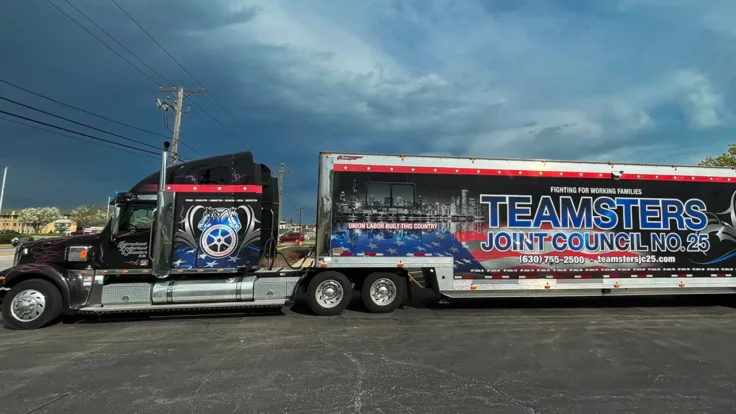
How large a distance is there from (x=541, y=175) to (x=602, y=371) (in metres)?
4.87

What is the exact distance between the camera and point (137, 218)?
828 cm

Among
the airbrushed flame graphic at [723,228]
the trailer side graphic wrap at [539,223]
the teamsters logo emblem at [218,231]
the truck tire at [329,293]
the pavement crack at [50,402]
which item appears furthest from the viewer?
the airbrushed flame graphic at [723,228]

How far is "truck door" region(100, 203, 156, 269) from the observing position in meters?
8.18

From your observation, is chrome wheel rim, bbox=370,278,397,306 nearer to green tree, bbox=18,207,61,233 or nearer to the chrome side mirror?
the chrome side mirror

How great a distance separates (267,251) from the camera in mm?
9062

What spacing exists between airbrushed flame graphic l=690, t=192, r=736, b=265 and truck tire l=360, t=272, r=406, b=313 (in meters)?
7.15

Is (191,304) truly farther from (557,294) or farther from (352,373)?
(557,294)

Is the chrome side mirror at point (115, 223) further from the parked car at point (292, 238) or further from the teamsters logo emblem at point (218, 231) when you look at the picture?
the parked car at point (292, 238)

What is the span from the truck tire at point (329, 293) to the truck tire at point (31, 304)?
4672mm

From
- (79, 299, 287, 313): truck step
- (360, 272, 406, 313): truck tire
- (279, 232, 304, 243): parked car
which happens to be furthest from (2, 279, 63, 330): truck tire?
(279, 232, 304, 243): parked car

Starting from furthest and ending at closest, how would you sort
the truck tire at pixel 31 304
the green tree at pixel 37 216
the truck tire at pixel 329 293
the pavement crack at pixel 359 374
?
the green tree at pixel 37 216 → the truck tire at pixel 329 293 → the truck tire at pixel 31 304 → the pavement crack at pixel 359 374

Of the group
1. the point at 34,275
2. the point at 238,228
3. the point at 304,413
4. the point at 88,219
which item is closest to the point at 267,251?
the point at 238,228

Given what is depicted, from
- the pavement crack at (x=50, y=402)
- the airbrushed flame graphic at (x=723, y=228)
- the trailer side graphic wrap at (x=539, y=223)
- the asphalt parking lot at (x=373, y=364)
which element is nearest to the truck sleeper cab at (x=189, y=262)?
the asphalt parking lot at (x=373, y=364)

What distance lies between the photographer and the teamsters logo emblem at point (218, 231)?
27.6 feet
